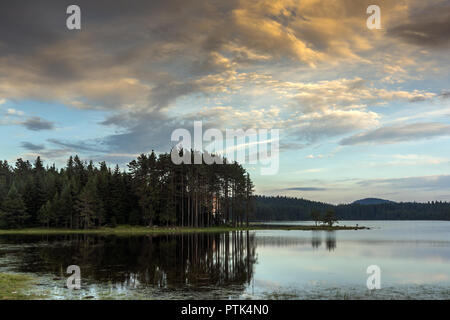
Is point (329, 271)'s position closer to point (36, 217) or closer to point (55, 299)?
point (55, 299)

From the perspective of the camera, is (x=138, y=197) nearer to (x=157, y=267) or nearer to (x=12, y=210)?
(x=12, y=210)

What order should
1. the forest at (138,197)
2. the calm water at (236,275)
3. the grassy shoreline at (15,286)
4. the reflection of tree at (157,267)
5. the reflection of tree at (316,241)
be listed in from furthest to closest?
the forest at (138,197) → the reflection of tree at (316,241) → the reflection of tree at (157,267) → the calm water at (236,275) → the grassy shoreline at (15,286)

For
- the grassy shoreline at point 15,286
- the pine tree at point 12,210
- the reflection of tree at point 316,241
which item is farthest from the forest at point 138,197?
the grassy shoreline at point 15,286

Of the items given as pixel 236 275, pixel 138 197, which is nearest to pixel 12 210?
pixel 138 197

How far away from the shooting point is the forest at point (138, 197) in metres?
103

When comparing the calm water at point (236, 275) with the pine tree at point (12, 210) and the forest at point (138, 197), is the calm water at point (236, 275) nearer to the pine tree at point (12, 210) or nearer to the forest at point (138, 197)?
the forest at point (138, 197)

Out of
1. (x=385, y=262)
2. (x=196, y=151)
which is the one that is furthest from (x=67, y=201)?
(x=385, y=262)

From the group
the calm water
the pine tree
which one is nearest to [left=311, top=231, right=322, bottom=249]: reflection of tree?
the calm water

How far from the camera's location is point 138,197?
112 meters

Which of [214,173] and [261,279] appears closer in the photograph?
[261,279]
